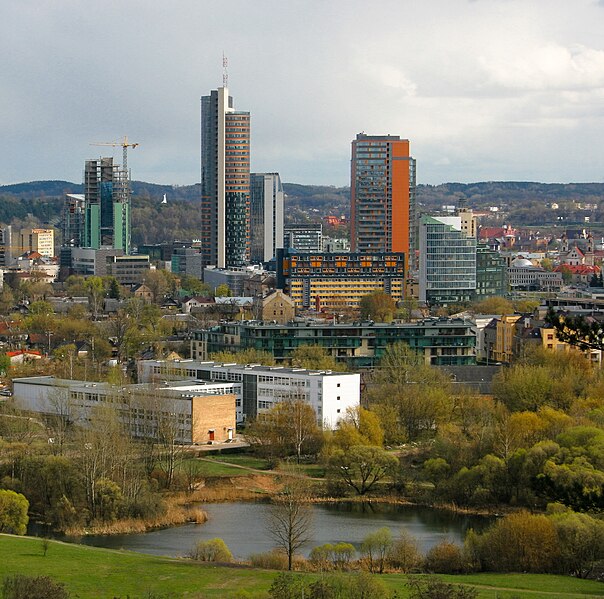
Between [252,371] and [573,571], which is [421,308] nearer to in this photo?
[252,371]

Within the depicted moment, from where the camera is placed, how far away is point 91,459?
33.2 m

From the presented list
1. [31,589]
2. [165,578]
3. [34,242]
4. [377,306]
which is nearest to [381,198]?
[377,306]

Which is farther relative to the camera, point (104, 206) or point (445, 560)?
point (104, 206)

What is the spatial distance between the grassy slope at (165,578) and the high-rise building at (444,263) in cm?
6150

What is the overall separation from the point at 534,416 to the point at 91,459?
12225mm

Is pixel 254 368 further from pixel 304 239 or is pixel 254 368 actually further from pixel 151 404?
pixel 304 239

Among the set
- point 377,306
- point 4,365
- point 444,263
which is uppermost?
point 444,263

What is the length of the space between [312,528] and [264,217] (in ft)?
326

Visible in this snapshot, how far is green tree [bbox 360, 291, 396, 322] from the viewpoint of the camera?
246 ft

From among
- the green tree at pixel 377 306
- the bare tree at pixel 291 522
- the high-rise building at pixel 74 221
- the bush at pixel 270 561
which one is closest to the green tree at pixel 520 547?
the bare tree at pixel 291 522

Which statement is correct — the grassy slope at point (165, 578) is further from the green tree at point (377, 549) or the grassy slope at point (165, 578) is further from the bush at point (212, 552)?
the green tree at point (377, 549)

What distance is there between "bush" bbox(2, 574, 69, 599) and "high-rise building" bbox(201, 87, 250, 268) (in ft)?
301

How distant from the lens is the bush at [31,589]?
20.7 m

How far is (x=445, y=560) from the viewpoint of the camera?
27.5 meters
